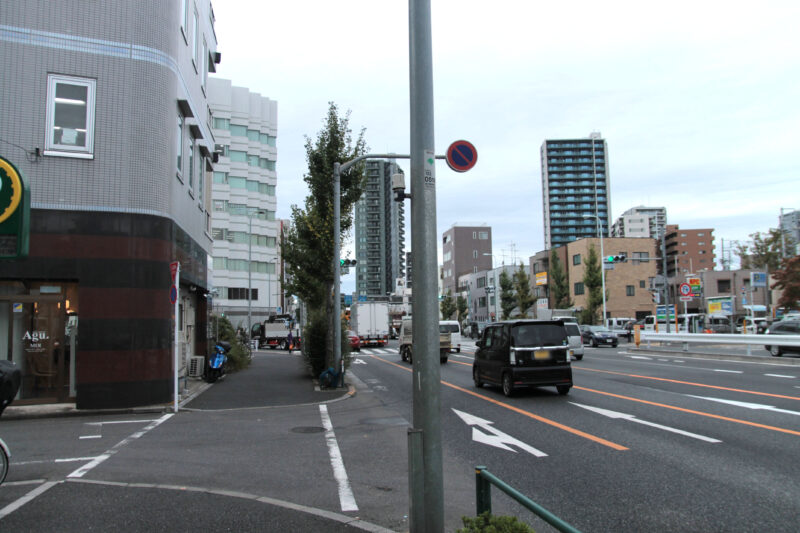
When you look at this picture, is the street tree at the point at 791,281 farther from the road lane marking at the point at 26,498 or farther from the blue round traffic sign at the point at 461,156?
the road lane marking at the point at 26,498

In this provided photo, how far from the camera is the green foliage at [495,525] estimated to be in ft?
10.8

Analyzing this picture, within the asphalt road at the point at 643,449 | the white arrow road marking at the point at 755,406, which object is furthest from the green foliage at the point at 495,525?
the white arrow road marking at the point at 755,406

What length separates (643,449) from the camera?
303 inches

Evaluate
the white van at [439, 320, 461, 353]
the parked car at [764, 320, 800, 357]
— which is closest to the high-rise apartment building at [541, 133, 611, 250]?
the white van at [439, 320, 461, 353]

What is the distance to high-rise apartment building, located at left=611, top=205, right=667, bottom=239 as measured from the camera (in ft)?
515

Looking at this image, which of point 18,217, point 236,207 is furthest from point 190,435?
point 236,207

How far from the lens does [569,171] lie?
127438 mm

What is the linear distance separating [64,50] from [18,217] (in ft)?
26.5

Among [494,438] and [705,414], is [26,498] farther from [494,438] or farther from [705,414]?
[705,414]

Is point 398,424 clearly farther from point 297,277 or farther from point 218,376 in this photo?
point 297,277

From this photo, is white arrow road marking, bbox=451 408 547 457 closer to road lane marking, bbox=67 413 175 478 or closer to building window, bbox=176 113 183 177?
road lane marking, bbox=67 413 175 478

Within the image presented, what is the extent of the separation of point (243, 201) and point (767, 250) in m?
55.5

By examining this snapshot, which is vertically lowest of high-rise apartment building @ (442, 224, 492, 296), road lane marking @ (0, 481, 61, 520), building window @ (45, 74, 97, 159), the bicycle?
road lane marking @ (0, 481, 61, 520)

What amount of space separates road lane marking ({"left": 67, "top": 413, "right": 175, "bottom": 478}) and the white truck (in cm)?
3166
